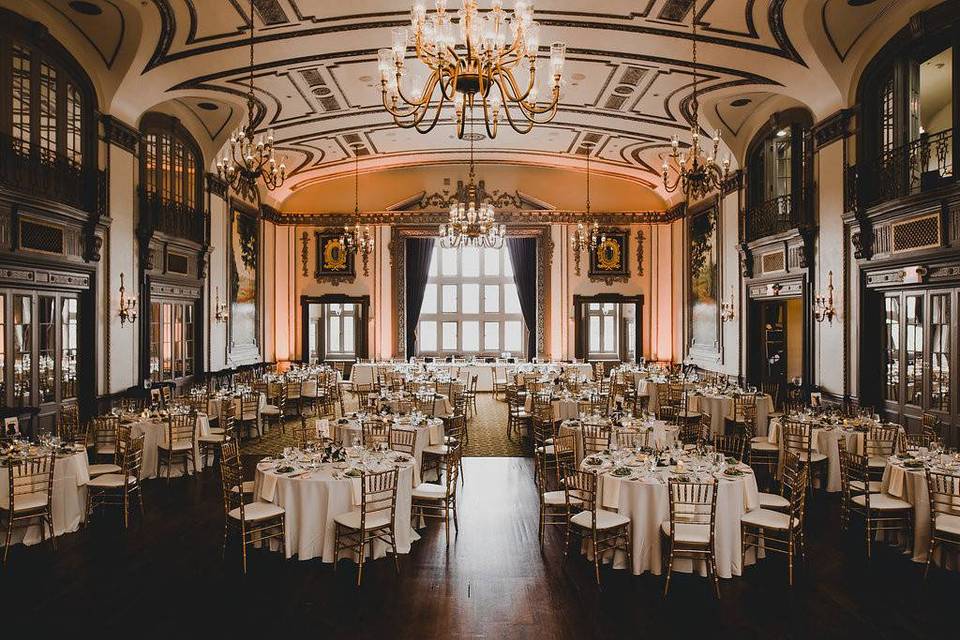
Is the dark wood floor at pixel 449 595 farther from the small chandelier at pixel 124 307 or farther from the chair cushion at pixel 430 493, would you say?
the small chandelier at pixel 124 307

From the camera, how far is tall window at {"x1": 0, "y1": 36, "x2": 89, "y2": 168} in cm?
719

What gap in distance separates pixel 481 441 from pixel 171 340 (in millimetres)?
5897

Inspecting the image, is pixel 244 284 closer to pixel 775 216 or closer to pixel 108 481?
pixel 108 481

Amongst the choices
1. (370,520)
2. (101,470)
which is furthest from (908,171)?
(101,470)

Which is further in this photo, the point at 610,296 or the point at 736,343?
the point at 610,296

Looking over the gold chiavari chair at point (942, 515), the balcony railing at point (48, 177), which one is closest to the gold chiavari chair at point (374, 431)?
the balcony railing at point (48, 177)

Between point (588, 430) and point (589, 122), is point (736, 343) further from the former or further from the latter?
point (588, 430)

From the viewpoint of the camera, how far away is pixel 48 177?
7.71 meters

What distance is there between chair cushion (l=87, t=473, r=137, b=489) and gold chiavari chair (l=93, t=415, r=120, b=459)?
2.54 ft

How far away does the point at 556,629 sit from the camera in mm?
3992

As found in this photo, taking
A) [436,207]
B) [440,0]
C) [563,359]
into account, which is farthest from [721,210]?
[440,0]

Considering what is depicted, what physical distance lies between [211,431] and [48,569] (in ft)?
12.5

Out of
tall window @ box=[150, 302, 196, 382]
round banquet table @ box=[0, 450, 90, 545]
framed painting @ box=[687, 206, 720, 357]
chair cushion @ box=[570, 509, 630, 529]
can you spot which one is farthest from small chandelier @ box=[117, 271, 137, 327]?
framed painting @ box=[687, 206, 720, 357]

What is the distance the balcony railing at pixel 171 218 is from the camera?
9812mm
